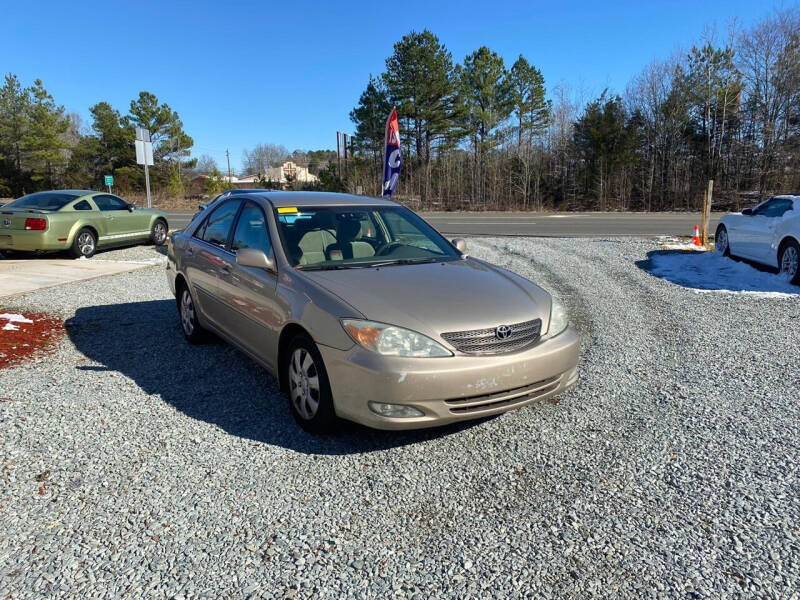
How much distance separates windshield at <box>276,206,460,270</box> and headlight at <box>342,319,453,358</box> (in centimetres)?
98

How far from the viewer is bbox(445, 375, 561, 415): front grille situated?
3393 mm

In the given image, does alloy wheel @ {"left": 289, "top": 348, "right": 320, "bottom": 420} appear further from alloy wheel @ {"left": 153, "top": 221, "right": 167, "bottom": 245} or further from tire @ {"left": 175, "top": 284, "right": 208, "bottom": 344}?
alloy wheel @ {"left": 153, "top": 221, "right": 167, "bottom": 245}

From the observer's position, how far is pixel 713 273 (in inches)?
415

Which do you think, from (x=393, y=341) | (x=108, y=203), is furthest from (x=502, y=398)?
(x=108, y=203)

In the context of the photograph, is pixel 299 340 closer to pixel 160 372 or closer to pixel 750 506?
pixel 160 372

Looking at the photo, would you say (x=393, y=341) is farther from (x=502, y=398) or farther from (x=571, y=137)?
(x=571, y=137)

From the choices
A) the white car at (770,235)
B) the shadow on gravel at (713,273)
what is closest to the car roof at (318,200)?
the shadow on gravel at (713,273)

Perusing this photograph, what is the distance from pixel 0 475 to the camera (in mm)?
3336

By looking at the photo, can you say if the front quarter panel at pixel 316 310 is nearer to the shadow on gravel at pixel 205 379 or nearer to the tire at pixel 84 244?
the shadow on gravel at pixel 205 379

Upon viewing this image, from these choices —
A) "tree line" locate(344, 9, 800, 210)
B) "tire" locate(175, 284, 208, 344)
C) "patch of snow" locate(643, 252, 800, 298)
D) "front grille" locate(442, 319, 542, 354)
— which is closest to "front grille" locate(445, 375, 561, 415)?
"front grille" locate(442, 319, 542, 354)

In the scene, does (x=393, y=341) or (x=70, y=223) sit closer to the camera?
(x=393, y=341)

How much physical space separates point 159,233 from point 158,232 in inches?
1.8

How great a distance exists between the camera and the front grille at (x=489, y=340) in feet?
11.2

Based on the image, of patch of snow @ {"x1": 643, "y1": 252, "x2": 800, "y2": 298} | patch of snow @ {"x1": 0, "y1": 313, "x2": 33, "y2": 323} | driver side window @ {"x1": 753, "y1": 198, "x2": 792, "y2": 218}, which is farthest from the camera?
driver side window @ {"x1": 753, "y1": 198, "x2": 792, "y2": 218}
